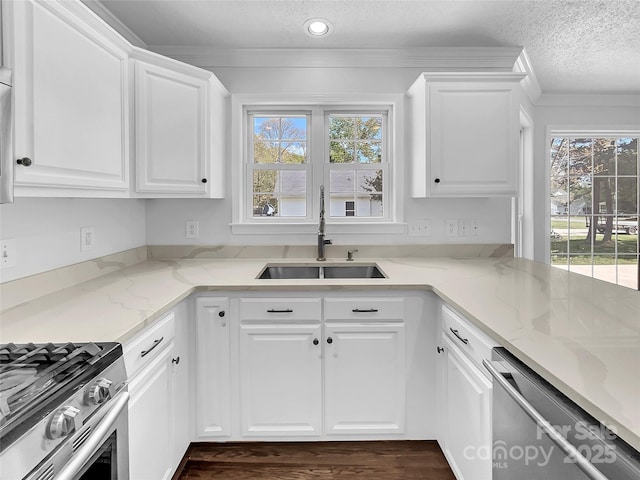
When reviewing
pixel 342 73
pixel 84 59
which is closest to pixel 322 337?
pixel 84 59

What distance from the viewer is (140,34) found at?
2465 mm

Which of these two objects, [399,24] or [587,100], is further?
[587,100]

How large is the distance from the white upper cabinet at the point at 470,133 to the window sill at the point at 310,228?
1.39ft

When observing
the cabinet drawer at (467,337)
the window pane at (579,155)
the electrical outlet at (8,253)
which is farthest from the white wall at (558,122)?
the electrical outlet at (8,253)

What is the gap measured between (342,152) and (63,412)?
2.39 meters

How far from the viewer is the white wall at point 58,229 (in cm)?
153

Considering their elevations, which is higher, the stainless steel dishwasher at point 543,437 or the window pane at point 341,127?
the window pane at point 341,127

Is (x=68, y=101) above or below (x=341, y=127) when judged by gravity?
below

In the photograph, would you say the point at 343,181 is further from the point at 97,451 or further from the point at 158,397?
the point at 97,451

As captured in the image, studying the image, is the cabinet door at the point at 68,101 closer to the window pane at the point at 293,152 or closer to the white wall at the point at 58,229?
the white wall at the point at 58,229

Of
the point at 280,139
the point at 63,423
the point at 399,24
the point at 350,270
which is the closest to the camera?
the point at 63,423

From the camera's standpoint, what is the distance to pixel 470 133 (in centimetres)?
240

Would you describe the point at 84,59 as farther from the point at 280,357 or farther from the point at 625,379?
the point at 625,379

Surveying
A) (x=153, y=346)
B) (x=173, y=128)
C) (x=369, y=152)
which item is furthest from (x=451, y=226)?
(x=153, y=346)
